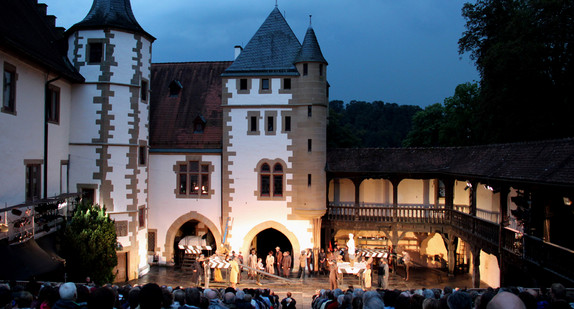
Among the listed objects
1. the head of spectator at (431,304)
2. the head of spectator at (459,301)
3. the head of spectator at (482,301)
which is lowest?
the head of spectator at (431,304)

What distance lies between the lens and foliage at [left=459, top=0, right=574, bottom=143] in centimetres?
2191

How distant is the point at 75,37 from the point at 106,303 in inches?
751

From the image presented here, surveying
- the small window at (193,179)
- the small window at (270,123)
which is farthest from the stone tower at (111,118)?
the small window at (270,123)

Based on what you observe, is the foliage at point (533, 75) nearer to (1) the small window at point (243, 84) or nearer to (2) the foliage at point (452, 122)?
(2) the foliage at point (452, 122)

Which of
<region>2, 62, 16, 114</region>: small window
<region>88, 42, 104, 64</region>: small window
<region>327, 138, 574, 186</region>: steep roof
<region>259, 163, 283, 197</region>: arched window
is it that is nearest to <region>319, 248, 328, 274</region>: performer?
<region>259, 163, 283, 197</region>: arched window

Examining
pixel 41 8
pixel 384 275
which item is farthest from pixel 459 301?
pixel 41 8

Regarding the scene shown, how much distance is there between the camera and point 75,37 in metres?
20.9

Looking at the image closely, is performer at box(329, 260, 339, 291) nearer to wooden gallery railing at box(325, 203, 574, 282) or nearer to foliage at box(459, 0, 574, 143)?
wooden gallery railing at box(325, 203, 574, 282)

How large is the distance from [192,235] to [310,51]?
1170 cm

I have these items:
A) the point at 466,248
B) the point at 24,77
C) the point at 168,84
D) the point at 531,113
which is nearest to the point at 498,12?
the point at 531,113

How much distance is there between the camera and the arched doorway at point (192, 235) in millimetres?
24500

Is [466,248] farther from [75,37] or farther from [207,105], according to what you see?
[75,37]

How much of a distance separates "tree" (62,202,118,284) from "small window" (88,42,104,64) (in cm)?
669

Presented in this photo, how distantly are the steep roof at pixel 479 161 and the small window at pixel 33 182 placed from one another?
12.7m
